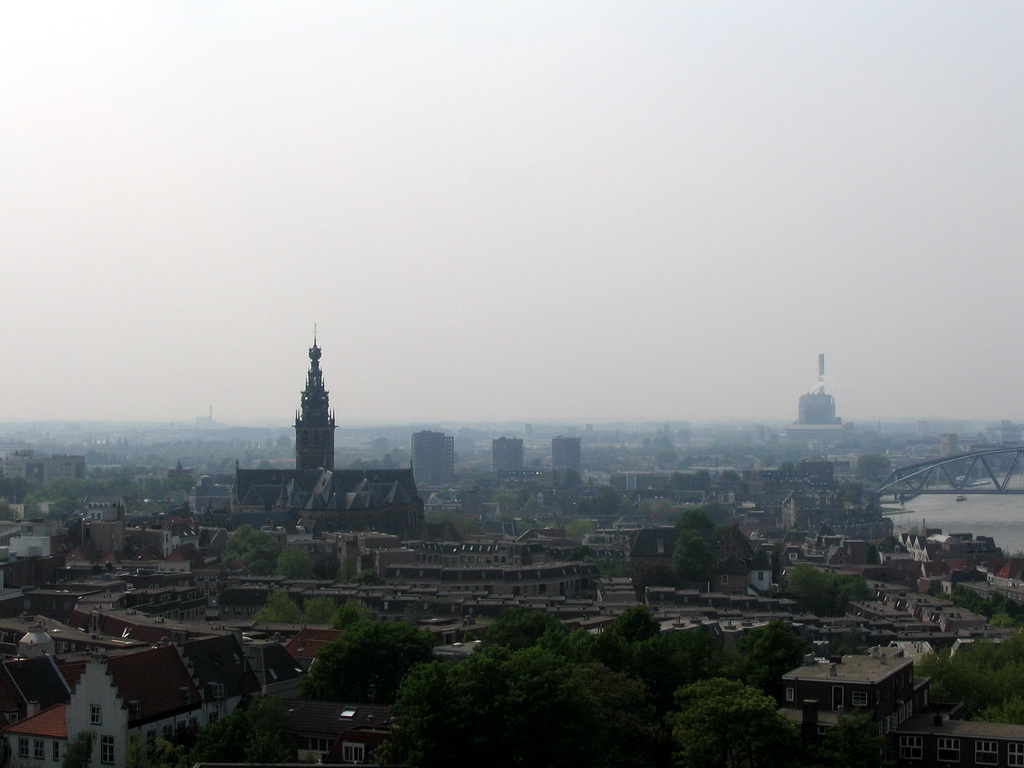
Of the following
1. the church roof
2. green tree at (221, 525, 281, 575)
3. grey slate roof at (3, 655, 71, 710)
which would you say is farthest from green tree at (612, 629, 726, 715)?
the church roof

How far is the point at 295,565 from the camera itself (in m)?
79.1

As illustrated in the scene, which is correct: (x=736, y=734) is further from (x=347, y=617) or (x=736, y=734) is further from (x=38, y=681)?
(x=347, y=617)

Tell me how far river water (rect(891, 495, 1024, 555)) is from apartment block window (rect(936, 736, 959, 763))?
272 feet

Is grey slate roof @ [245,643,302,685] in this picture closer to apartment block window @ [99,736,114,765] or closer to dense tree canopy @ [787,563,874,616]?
apartment block window @ [99,736,114,765]

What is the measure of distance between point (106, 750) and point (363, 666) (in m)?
7.63

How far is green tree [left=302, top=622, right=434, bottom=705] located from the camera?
39906mm

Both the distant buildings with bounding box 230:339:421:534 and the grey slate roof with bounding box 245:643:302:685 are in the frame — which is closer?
the grey slate roof with bounding box 245:643:302:685

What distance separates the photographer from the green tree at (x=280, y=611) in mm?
57656

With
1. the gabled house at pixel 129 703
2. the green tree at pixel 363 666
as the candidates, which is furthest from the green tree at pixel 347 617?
the gabled house at pixel 129 703

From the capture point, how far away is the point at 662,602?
67.5 m

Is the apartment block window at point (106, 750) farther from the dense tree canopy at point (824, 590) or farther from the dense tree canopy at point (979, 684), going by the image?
the dense tree canopy at point (824, 590)

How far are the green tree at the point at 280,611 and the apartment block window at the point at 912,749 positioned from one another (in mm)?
26056

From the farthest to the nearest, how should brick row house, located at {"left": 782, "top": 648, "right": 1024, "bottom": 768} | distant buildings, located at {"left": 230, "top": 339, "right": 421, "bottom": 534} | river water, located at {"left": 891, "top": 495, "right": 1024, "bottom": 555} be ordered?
river water, located at {"left": 891, "top": 495, "right": 1024, "bottom": 555} < distant buildings, located at {"left": 230, "top": 339, "right": 421, "bottom": 534} < brick row house, located at {"left": 782, "top": 648, "right": 1024, "bottom": 768}

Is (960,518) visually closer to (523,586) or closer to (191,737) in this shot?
(523,586)
